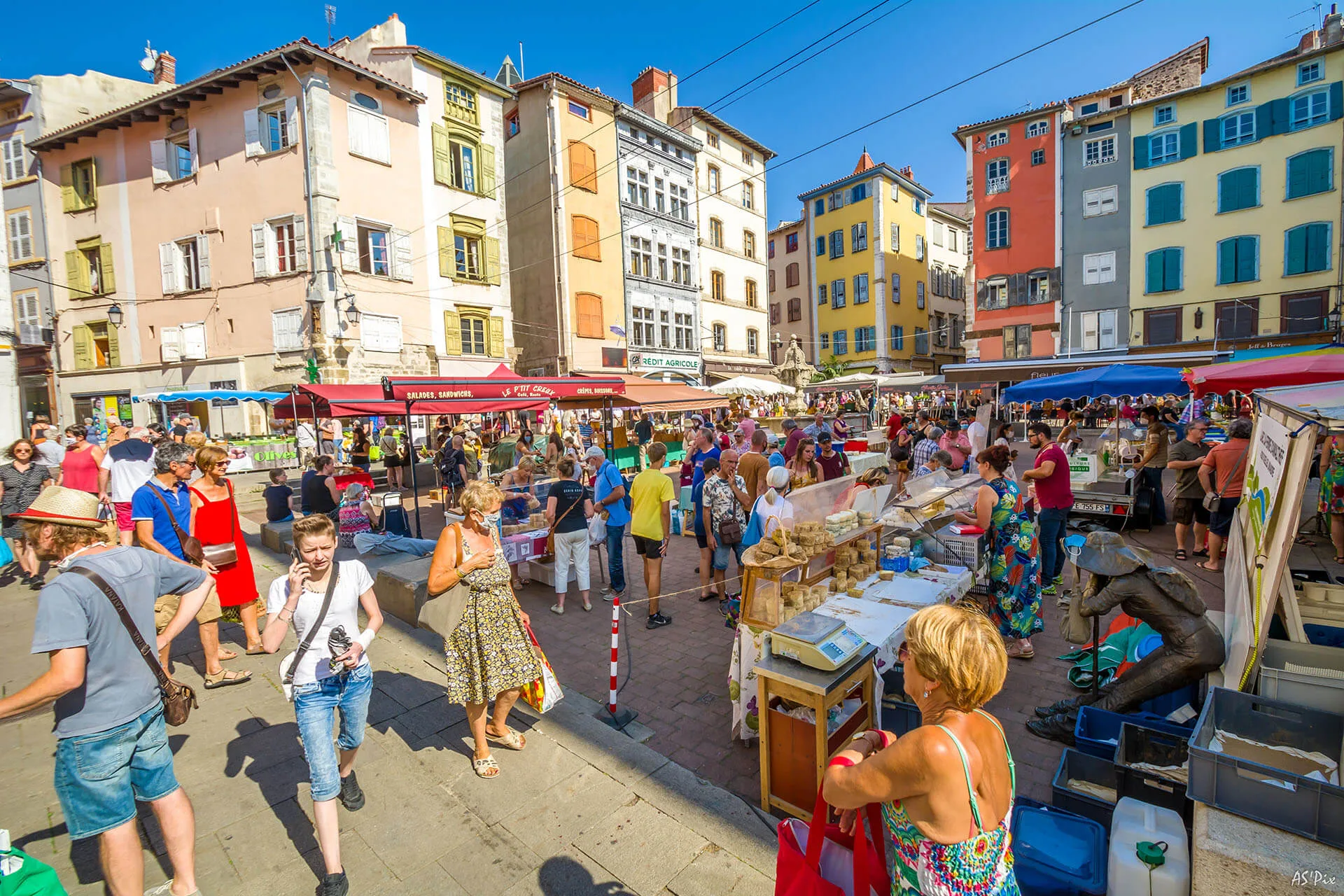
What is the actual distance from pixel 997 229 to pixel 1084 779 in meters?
31.1

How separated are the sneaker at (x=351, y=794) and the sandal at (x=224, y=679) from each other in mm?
→ 2282

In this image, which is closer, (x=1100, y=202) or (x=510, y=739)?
(x=510, y=739)

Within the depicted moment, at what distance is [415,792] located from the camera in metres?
3.72

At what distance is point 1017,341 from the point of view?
28.3 metres

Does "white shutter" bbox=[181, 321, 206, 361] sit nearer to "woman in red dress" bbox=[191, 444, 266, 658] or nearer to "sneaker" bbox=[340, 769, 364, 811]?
"woman in red dress" bbox=[191, 444, 266, 658]

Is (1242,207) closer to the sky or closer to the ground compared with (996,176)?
closer to the ground

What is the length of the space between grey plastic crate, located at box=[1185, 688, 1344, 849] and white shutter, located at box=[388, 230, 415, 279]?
22.6m

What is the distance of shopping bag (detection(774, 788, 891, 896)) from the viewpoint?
6.54 feet

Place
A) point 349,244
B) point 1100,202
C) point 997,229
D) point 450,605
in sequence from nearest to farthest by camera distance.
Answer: point 450,605, point 349,244, point 1100,202, point 997,229

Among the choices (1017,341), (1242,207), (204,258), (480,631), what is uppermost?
(1242,207)

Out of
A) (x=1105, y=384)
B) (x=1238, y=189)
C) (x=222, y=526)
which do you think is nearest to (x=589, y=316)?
(x=1105, y=384)

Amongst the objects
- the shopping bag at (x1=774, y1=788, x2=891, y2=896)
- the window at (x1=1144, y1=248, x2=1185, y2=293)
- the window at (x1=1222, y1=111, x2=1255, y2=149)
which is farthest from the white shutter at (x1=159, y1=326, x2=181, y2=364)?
the window at (x1=1222, y1=111, x2=1255, y2=149)

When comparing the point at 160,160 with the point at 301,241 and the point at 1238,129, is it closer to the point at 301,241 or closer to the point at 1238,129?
the point at 301,241

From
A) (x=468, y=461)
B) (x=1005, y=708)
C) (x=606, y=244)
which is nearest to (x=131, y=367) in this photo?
(x=468, y=461)
